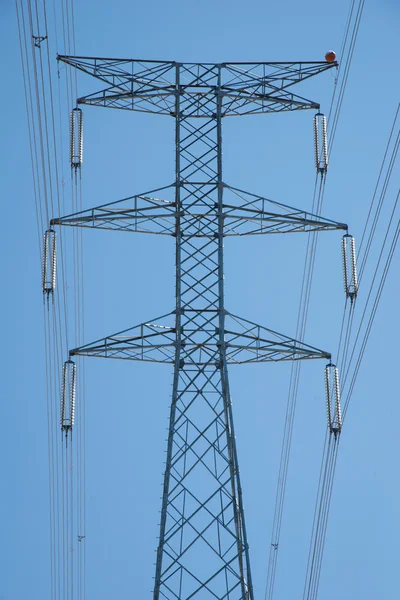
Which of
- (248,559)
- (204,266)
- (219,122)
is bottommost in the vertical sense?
(248,559)

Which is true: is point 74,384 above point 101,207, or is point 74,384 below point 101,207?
below

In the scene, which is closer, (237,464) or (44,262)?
(237,464)

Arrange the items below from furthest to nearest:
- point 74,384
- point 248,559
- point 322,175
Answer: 1. point 322,175
2. point 74,384
3. point 248,559

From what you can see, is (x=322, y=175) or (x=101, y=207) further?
(x=322, y=175)

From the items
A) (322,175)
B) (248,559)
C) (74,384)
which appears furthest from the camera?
(322,175)

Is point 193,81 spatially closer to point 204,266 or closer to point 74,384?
point 204,266

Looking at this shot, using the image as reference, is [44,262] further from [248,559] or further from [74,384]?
[248,559]

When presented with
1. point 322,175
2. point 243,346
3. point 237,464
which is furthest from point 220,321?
point 322,175

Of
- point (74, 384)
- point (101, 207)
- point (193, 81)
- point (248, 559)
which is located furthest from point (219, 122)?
point (248, 559)

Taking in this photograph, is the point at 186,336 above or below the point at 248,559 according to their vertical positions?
above
